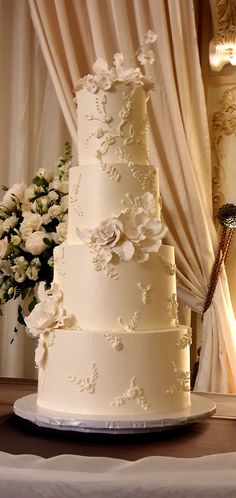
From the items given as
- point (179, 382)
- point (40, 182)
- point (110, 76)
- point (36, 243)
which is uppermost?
point (110, 76)

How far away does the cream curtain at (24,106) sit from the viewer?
3.48 m

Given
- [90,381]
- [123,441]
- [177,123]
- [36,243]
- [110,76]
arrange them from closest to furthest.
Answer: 1. [123,441]
2. [90,381]
3. [110,76]
4. [36,243]
5. [177,123]

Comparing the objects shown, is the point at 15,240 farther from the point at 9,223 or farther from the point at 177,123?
the point at 177,123

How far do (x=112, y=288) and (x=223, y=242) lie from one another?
1291 mm

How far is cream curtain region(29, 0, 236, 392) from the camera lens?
2891 millimetres

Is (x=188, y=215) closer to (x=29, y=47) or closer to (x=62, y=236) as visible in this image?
(x=62, y=236)

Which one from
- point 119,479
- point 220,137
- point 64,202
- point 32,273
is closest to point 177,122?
point 220,137

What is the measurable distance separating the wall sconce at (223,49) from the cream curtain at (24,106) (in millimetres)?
742

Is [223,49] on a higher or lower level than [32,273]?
higher

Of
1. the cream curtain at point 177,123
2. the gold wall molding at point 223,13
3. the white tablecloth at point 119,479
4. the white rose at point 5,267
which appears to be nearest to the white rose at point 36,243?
the white rose at point 5,267

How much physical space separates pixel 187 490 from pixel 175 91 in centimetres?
205

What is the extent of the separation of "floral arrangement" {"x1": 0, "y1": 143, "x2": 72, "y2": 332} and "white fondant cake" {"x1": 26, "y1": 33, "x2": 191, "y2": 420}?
0.65 meters

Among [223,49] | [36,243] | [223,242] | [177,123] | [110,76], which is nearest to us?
[110,76]

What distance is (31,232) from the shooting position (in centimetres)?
260
